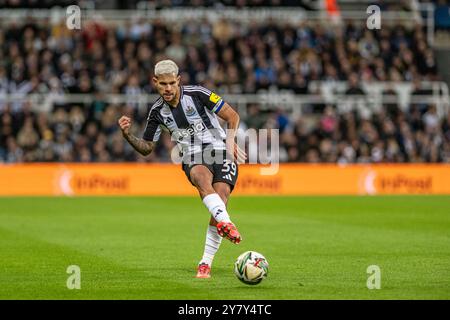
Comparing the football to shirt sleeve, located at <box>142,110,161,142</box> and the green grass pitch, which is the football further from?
shirt sleeve, located at <box>142,110,161,142</box>

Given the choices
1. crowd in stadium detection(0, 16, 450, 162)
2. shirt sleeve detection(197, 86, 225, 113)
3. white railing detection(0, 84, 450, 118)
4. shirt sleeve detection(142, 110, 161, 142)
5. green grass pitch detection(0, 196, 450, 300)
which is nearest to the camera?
green grass pitch detection(0, 196, 450, 300)

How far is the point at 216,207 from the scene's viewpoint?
34.3ft

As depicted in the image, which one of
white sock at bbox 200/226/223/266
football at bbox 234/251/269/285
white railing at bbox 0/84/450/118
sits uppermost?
white railing at bbox 0/84/450/118

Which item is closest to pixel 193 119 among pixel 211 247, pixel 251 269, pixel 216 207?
pixel 216 207

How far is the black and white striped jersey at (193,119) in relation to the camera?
11180 millimetres

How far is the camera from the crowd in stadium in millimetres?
27922

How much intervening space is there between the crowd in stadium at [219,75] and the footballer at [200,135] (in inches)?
651

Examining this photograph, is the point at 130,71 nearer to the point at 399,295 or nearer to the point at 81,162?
the point at 81,162

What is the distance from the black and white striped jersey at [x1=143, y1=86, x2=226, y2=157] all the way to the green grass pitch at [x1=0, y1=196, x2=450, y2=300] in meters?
1.46

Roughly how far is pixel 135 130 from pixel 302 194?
5015 millimetres

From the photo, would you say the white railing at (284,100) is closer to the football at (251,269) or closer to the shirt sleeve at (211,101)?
the shirt sleeve at (211,101)

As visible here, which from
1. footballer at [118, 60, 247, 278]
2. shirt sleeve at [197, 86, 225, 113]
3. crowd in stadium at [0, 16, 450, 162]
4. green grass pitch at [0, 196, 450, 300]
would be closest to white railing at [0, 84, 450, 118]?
crowd in stadium at [0, 16, 450, 162]

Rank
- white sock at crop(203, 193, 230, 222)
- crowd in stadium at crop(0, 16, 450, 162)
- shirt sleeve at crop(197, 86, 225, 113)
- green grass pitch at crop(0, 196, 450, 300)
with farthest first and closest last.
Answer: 1. crowd in stadium at crop(0, 16, 450, 162)
2. shirt sleeve at crop(197, 86, 225, 113)
3. white sock at crop(203, 193, 230, 222)
4. green grass pitch at crop(0, 196, 450, 300)
